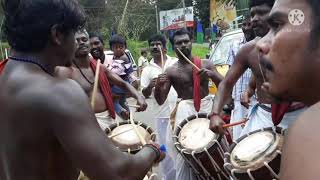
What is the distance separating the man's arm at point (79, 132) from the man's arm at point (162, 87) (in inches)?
174

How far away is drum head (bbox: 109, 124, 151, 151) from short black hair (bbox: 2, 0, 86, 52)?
1747 mm

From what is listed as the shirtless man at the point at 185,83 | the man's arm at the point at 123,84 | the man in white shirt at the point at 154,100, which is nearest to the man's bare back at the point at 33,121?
the man's arm at the point at 123,84

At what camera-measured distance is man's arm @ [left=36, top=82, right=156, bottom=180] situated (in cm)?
194

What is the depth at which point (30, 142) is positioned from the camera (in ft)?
6.52

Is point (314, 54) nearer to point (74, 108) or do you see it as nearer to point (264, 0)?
point (74, 108)

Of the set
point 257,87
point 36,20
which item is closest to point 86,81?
point 257,87

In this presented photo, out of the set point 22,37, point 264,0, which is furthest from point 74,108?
point 264,0

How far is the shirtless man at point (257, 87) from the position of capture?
12.5 feet

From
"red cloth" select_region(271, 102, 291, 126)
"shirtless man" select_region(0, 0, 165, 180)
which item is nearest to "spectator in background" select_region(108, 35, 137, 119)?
"red cloth" select_region(271, 102, 291, 126)

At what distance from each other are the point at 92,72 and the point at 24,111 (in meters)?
3.46

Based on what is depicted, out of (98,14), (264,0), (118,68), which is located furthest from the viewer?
(98,14)

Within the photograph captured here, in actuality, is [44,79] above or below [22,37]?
below

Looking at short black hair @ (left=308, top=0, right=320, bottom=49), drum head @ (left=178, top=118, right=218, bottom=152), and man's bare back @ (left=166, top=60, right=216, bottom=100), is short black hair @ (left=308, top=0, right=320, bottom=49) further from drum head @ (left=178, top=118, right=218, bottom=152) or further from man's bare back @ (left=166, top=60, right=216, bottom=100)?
man's bare back @ (left=166, top=60, right=216, bottom=100)

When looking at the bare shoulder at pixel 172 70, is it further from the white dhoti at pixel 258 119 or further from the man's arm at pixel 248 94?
the white dhoti at pixel 258 119
